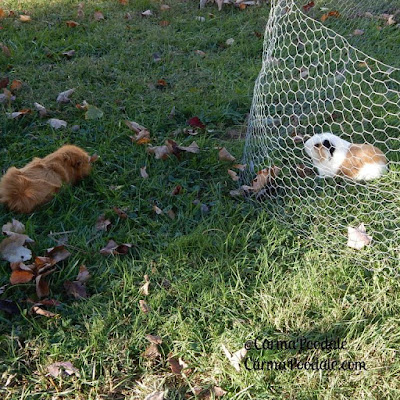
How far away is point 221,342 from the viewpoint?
211cm

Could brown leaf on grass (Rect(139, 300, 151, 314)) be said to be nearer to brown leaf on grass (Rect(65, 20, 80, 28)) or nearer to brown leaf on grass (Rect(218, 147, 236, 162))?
brown leaf on grass (Rect(218, 147, 236, 162))

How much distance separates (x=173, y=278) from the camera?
7.86ft

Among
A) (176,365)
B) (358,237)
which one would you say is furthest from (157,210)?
(358,237)

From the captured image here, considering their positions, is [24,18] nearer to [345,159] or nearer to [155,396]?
[345,159]

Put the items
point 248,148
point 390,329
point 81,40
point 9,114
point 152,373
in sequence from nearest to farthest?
point 152,373 < point 390,329 < point 248,148 < point 9,114 < point 81,40

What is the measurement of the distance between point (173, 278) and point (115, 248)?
349 mm

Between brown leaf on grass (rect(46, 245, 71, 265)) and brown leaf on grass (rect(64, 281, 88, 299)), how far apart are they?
0.16 meters

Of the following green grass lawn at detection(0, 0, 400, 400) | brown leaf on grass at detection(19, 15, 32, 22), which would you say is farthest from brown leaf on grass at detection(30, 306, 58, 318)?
brown leaf on grass at detection(19, 15, 32, 22)

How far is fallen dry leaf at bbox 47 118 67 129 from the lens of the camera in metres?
3.42

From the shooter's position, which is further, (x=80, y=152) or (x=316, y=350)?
(x=80, y=152)

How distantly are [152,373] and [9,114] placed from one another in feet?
7.35

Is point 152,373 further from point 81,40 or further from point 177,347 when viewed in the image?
point 81,40

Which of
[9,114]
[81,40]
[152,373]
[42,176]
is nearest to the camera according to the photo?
[152,373]

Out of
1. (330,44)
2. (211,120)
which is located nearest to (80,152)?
(211,120)
